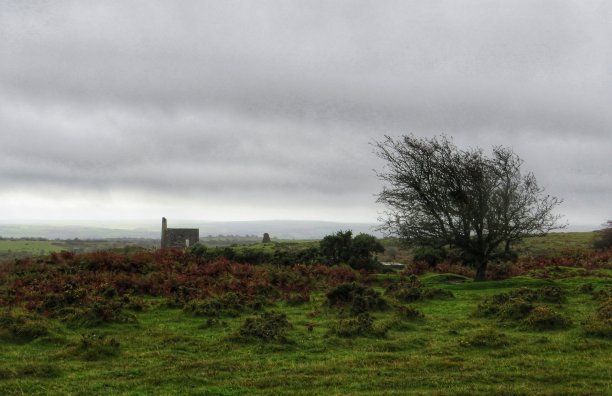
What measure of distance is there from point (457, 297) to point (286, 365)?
1387 cm

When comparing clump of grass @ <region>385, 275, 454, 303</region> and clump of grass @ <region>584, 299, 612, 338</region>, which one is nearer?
clump of grass @ <region>584, 299, 612, 338</region>

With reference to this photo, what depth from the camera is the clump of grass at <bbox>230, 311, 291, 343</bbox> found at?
48.4 ft

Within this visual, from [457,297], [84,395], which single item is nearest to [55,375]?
[84,395]

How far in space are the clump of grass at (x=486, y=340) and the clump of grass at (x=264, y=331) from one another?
17.5ft

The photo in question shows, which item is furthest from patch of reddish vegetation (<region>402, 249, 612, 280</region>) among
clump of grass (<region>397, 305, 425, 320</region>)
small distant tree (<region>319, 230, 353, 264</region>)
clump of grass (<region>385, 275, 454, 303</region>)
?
clump of grass (<region>397, 305, 425, 320</region>)

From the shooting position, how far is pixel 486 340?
14219 millimetres

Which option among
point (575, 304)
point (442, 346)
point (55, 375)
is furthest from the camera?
point (575, 304)

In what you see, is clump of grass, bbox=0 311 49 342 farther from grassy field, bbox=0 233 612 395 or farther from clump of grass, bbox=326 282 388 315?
clump of grass, bbox=326 282 388 315

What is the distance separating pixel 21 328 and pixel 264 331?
755 cm

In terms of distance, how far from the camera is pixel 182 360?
504 inches

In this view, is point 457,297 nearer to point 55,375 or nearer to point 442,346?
point 442,346

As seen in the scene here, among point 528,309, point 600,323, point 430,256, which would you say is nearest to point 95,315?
point 528,309

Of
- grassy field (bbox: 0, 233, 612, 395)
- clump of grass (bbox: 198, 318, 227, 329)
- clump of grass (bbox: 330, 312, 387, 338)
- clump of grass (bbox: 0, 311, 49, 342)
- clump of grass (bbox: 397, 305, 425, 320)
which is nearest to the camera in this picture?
grassy field (bbox: 0, 233, 612, 395)

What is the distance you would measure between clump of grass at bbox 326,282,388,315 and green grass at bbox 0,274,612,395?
2.63 meters
